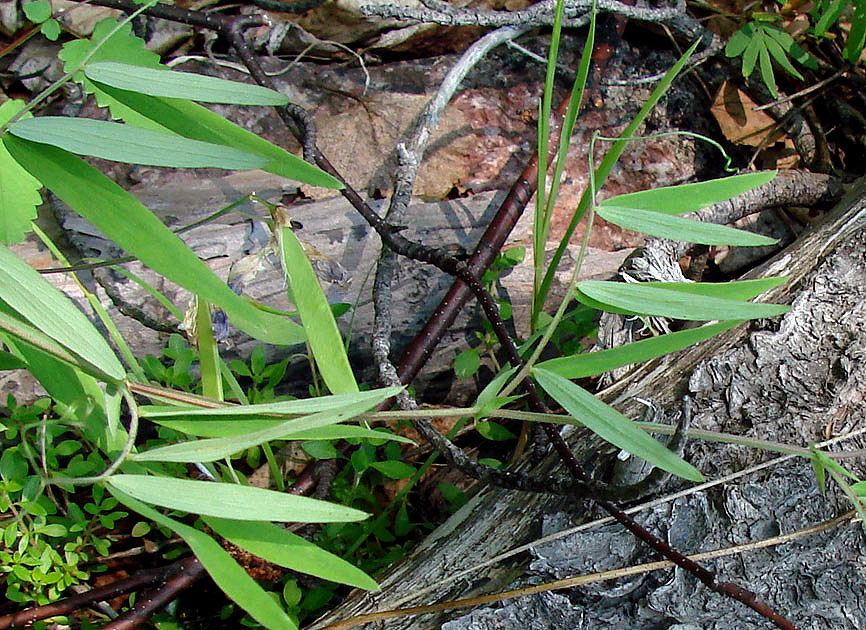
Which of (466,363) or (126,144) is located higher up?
(126,144)

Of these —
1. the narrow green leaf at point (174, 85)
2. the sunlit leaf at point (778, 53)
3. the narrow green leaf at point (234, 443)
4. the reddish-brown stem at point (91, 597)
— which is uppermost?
the narrow green leaf at point (174, 85)

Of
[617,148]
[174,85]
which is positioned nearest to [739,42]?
[617,148]

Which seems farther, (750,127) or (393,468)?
(750,127)

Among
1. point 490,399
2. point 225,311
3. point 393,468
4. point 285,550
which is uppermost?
point 225,311

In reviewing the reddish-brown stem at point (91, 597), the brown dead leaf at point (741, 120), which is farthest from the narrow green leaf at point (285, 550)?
the brown dead leaf at point (741, 120)

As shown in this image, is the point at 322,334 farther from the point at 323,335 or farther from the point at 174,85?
the point at 174,85

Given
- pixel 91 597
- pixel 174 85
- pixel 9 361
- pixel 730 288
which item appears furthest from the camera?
pixel 91 597

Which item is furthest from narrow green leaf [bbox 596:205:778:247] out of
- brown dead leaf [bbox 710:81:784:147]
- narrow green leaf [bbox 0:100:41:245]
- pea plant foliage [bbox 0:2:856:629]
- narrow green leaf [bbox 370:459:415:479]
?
brown dead leaf [bbox 710:81:784:147]

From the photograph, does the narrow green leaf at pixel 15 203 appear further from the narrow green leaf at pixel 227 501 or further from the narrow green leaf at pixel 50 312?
the narrow green leaf at pixel 227 501
